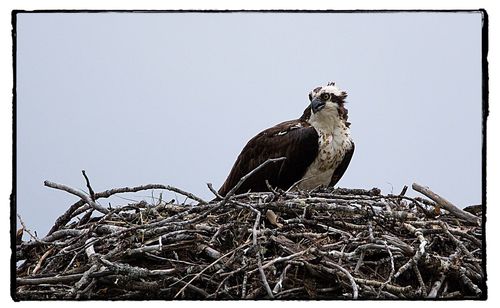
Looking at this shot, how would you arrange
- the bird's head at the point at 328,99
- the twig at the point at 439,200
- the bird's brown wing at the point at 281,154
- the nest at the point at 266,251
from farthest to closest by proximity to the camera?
the bird's head at the point at 328,99
the bird's brown wing at the point at 281,154
the twig at the point at 439,200
the nest at the point at 266,251

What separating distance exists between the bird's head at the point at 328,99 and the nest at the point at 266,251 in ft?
3.36

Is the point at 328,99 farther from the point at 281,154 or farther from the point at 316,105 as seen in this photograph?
the point at 281,154

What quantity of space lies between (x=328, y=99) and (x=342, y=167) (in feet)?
1.22

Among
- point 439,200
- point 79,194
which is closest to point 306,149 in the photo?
point 439,200

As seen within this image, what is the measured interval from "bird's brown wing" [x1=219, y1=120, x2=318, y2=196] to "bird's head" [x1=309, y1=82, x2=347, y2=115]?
125 mm

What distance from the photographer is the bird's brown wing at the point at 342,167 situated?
5406mm

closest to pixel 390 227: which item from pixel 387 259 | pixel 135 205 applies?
pixel 387 259

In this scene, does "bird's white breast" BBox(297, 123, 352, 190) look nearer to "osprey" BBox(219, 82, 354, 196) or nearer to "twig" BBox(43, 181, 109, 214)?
"osprey" BBox(219, 82, 354, 196)

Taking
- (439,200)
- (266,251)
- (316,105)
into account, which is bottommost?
(266,251)

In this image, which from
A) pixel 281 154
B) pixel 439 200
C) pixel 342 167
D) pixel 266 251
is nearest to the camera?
pixel 266 251

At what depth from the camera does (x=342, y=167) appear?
5.43 metres

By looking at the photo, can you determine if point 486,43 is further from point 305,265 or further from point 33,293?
point 33,293

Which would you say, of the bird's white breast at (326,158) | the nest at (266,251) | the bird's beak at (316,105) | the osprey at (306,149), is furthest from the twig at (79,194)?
the bird's beak at (316,105)

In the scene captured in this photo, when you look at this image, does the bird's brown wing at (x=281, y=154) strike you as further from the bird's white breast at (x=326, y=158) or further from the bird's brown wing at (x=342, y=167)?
the bird's brown wing at (x=342, y=167)
